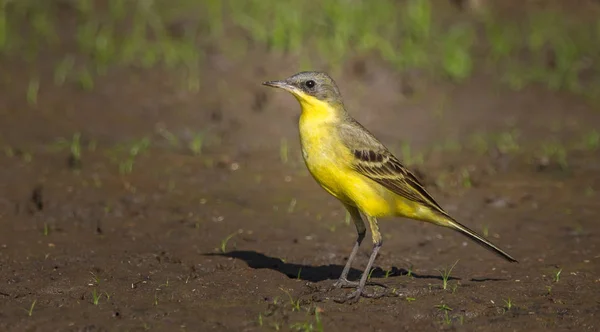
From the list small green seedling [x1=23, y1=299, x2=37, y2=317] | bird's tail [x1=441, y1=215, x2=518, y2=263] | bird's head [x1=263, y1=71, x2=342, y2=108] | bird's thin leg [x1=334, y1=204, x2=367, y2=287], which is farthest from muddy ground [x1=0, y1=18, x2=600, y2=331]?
bird's head [x1=263, y1=71, x2=342, y2=108]

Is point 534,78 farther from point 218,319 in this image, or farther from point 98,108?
point 218,319

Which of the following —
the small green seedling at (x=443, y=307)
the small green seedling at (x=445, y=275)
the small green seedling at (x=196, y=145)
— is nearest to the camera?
the small green seedling at (x=443, y=307)

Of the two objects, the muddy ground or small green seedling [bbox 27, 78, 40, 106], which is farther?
small green seedling [bbox 27, 78, 40, 106]

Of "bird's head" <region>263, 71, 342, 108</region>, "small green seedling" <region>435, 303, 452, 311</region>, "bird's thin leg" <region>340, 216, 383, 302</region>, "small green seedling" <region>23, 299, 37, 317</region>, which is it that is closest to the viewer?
"small green seedling" <region>23, 299, 37, 317</region>

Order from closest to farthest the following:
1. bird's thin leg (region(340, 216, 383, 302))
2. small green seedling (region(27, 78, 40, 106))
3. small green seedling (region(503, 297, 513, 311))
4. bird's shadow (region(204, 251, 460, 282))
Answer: small green seedling (region(503, 297, 513, 311)) < bird's thin leg (region(340, 216, 383, 302)) < bird's shadow (region(204, 251, 460, 282)) < small green seedling (region(27, 78, 40, 106))

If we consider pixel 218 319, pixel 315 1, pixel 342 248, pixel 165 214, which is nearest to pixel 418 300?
pixel 218 319

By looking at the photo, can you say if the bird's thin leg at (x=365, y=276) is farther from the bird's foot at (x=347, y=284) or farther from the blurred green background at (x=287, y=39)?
the blurred green background at (x=287, y=39)

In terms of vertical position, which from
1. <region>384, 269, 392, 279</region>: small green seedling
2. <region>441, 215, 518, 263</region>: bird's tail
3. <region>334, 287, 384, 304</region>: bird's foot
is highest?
<region>441, 215, 518, 263</region>: bird's tail

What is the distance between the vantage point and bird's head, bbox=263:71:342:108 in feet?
27.7

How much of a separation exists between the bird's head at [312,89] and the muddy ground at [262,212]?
1371 mm

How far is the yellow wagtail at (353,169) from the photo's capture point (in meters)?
8.06

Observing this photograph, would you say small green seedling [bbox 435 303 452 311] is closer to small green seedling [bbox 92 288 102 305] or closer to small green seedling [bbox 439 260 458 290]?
small green seedling [bbox 439 260 458 290]

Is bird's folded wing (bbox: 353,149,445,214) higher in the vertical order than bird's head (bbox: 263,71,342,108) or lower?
lower

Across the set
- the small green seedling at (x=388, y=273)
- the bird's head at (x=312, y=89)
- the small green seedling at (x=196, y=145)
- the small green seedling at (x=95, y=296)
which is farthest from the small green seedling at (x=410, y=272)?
the small green seedling at (x=196, y=145)
